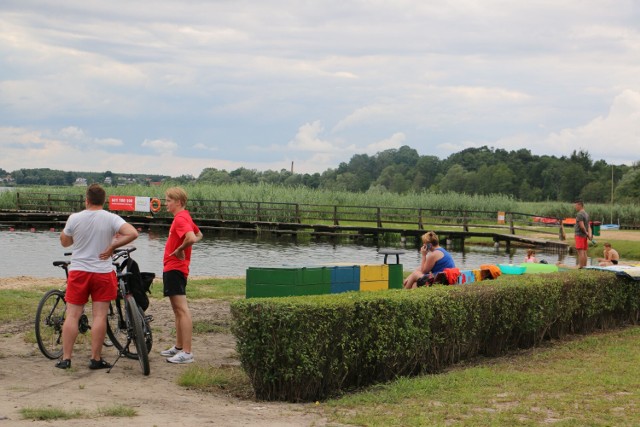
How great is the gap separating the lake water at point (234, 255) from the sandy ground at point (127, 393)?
13.9 meters

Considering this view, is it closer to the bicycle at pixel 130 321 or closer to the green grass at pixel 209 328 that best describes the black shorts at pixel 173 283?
the bicycle at pixel 130 321

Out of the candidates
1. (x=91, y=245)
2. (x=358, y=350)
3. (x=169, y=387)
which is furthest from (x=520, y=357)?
(x=91, y=245)

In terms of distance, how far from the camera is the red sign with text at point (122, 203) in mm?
48166

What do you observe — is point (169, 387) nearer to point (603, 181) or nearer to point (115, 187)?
point (115, 187)

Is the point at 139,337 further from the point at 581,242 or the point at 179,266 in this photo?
the point at 581,242

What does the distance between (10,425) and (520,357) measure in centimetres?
599

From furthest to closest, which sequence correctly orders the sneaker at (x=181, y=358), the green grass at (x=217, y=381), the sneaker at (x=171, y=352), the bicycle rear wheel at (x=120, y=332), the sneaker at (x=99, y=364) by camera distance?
the sneaker at (x=171, y=352) < the sneaker at (x=181, y=358) < the bicycle rear wheel at (x=120, y=332) < the sneaker at (x=99, y=364) < the green grass at (x=217, y=381)

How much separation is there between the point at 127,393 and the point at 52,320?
1.89 metres

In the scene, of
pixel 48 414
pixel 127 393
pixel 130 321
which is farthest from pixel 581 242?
pixel 48 414

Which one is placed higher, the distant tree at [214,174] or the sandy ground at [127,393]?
the distant tree at [214,174]

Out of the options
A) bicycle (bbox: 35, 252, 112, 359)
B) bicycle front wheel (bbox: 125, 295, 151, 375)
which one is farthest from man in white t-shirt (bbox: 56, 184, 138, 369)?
bicycle (bbox: 35, 252, 112, 359)

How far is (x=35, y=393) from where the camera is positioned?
6355 mm

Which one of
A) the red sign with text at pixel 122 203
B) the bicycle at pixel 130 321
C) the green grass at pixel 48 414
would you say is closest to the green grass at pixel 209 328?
the bicycle at pixel 130 321

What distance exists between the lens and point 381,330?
741cm
